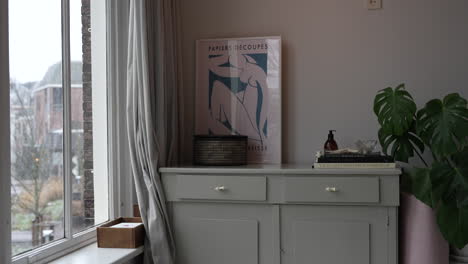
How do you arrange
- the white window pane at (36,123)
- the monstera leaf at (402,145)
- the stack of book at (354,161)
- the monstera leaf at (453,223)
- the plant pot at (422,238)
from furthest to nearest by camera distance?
1. the monstera leaf at (402,145)
2. the stack of book at (354,161)
3. the plant pot at (422,238)
4. the monstera leaf at (453,223)
5. the white window pane at (36,123)

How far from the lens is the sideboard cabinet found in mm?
2229

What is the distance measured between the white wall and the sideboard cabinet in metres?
0.50

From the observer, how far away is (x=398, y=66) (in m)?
2.67

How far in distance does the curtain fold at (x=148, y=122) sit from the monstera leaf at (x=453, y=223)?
1.15 m

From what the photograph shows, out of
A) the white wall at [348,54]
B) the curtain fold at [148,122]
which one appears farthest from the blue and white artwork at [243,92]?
the curtain fold at [148,122]

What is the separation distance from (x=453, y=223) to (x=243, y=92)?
48.1 inches

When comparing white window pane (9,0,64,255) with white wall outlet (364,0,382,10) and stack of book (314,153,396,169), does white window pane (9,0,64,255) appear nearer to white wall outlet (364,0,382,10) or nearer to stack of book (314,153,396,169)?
stack of book (314,153,396,169)

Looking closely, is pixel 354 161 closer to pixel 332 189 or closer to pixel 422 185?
pixel 332 189

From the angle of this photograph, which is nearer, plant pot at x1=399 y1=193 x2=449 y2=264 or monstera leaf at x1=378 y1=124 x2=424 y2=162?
plant pot at x1=399 y1=193 x2=449 y2=264

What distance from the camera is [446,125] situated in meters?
2.11

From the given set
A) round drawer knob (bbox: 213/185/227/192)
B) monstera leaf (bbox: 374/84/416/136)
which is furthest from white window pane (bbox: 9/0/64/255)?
monstera leaf (bbox: 374/84/416/136)

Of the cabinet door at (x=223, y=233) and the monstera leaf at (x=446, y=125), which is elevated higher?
the monstera leaf at (x=446, y=125)

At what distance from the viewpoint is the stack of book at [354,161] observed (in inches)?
89.1

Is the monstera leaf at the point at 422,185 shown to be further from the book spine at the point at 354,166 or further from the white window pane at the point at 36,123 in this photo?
the white window pane at the point at 36,123
